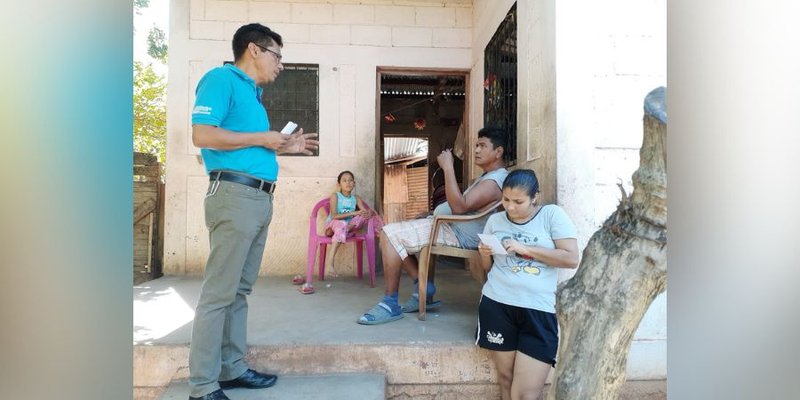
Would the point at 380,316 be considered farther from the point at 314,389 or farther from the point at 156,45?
the point at 156,45

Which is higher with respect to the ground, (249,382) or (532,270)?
(532,270)

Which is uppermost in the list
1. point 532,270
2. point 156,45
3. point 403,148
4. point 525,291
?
point 156,45

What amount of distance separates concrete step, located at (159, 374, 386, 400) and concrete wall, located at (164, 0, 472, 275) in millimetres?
2505

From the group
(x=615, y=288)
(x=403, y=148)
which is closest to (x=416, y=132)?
A: (x=403, y=148)

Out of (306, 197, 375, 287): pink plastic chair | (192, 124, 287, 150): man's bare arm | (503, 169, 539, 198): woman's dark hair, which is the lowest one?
(306, 197, 375, 287): pink plastic chair

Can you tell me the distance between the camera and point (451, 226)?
9.79ft

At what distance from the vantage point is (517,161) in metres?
3.27

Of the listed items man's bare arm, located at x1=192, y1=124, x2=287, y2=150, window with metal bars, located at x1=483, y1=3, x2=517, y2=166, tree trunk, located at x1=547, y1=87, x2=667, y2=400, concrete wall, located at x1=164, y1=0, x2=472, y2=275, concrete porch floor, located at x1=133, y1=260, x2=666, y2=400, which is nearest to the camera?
tree trunk, located at x1=547, y1=87, x2=667, y2=400

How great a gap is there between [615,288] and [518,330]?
1.26 metres

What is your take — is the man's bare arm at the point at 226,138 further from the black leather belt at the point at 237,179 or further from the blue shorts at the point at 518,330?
the blue shorts at the point at 518,330

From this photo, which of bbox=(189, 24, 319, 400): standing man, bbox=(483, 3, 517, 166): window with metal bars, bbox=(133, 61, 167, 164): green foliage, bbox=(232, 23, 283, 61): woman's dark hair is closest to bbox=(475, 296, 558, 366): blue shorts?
bbox=(189, 24, 319, 400): standing man

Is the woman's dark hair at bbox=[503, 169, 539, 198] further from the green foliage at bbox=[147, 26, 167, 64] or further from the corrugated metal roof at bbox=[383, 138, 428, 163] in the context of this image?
the corrugated metal roof at bbox=[383, 138, 428, 163]

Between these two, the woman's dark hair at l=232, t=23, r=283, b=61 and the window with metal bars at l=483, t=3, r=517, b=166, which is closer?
the woman's dark hair at l=232, t=23, r=283, b=61

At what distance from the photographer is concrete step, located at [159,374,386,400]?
215 centimetres
